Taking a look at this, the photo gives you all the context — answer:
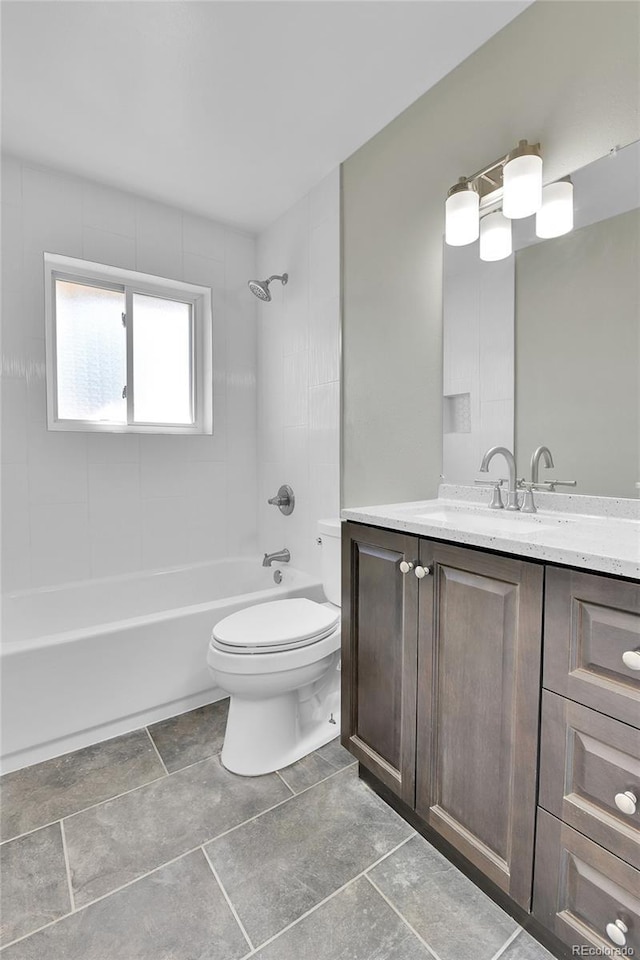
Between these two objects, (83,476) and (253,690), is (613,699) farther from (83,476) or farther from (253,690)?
(83,476)

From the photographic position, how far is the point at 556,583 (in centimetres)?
90

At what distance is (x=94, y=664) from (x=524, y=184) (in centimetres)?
219

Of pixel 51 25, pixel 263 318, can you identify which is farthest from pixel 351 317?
pixel 51 25

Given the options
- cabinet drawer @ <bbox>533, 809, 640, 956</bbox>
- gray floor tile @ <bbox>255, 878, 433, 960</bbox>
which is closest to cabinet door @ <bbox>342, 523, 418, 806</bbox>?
gray floor tile @ <bbox>255, 878, 433, 960</bbox>

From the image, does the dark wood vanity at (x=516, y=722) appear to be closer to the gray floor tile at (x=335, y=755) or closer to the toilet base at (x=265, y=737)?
the gray floor tile at (x=335, y=755)

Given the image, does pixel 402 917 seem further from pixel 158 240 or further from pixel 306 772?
pixel 158 240

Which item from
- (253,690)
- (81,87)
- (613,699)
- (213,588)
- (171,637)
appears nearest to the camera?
(613,699)

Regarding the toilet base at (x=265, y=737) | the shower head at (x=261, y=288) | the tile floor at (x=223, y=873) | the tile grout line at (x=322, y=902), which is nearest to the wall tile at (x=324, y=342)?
the shower head at (x=261, y=288)

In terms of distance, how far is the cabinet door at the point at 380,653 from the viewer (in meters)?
1.26

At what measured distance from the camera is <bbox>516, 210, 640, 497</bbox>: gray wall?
122 cm

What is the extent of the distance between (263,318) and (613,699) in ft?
8.66

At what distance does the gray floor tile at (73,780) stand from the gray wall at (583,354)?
1704 mm

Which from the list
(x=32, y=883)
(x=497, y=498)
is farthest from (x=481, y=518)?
(x=32, y=883)

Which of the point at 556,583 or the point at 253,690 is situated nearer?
the point at 556,583
